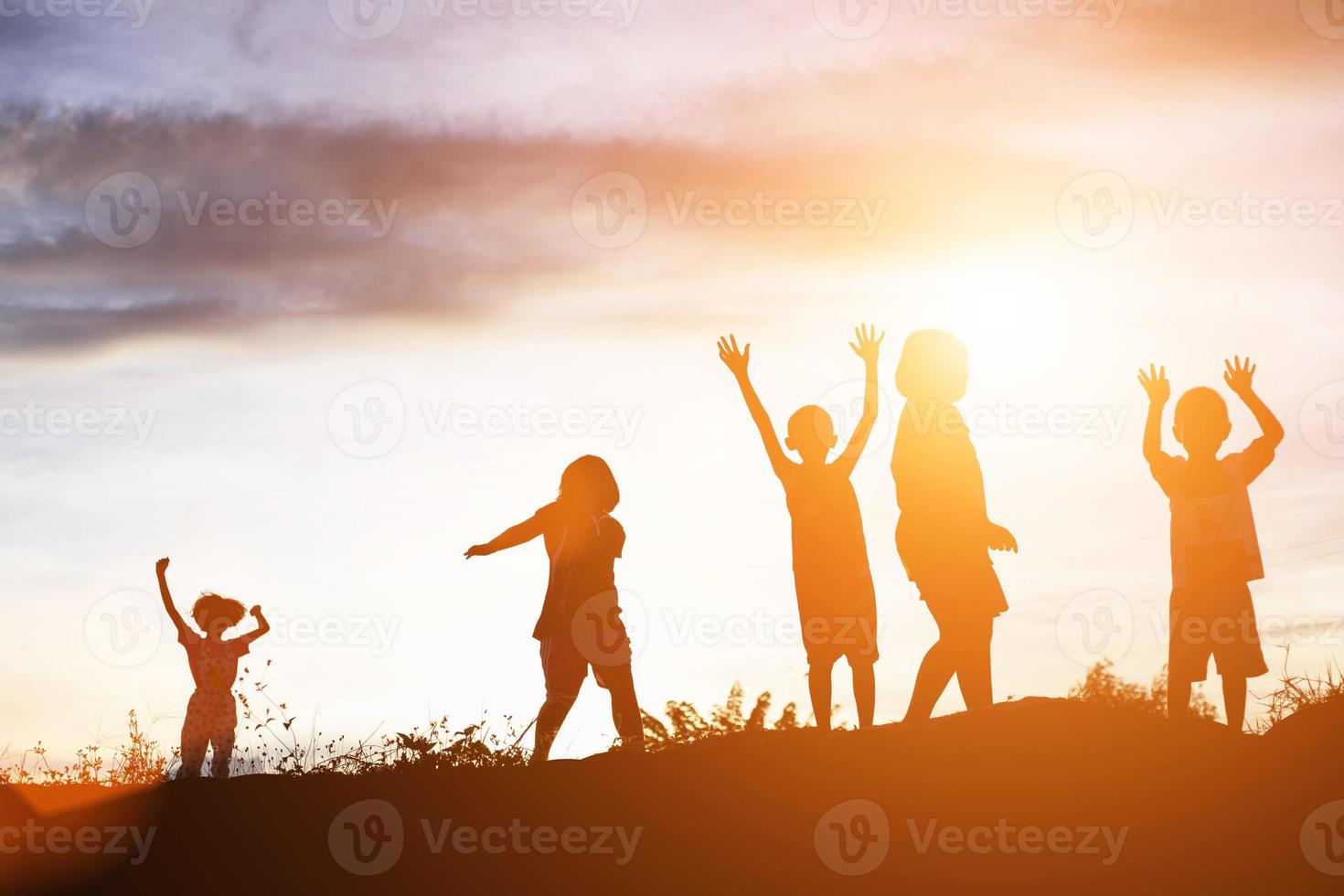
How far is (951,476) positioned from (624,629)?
2.65 m

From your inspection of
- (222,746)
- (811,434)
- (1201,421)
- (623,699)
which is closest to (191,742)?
(222,746)

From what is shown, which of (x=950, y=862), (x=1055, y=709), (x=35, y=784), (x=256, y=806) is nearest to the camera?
(x=950, y=862)

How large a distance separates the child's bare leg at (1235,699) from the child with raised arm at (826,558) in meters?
2.43

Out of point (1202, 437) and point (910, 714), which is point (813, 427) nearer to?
point (910, 714)

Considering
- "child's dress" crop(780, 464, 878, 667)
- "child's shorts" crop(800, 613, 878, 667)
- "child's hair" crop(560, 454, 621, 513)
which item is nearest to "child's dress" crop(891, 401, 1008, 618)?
"child's dress" crop(780, 464, 878, 667)

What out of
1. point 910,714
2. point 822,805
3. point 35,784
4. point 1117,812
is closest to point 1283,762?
point 1117,812

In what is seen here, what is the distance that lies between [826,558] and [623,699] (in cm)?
180

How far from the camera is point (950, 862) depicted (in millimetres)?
7367

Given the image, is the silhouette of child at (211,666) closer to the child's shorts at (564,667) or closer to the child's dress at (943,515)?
the child's shorts at (564,667)

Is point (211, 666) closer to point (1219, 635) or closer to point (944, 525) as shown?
point (944, 525)

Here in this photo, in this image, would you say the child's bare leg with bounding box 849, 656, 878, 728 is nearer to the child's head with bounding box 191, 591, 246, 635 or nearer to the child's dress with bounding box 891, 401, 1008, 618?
the child's dress with bounding box 891, 401, 1008, 618

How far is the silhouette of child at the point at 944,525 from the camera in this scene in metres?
8.45

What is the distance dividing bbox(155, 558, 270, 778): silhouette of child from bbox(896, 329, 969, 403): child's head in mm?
5771

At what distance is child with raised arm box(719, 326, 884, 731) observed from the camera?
912cm
